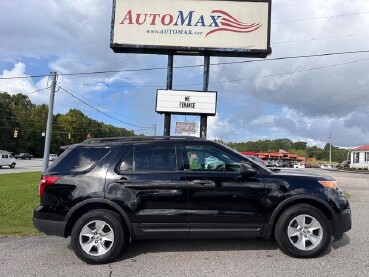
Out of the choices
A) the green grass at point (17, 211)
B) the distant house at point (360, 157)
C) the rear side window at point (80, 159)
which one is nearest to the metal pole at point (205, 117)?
the green grass at point (17, 211)

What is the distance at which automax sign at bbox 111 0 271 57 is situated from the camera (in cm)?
1394

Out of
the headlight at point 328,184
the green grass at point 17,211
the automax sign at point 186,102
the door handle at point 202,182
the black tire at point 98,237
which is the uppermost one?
the automax sign at point 186,102

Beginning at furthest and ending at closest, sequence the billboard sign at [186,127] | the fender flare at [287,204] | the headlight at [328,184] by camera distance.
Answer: the billboard sign at [186,127], the headlight at [328,184], the fender flare at [287,204]

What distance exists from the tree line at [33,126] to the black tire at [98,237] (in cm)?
8166

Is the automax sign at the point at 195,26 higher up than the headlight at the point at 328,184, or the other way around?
the automax sign at the point at 195,26

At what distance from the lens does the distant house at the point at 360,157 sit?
2565 inches

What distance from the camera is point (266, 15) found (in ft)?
46.0

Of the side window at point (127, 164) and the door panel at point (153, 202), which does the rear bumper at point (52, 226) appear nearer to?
the door panel at point (153, 202)

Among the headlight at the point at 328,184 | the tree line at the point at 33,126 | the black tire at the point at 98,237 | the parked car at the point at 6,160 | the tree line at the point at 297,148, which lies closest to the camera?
the black tire at the point at 98,237

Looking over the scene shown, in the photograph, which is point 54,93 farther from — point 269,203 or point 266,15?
point 269,203

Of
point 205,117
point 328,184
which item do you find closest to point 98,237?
point 328,184

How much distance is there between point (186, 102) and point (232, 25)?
336 cm

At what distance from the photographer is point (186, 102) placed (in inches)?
542

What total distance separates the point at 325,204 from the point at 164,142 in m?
2.63
